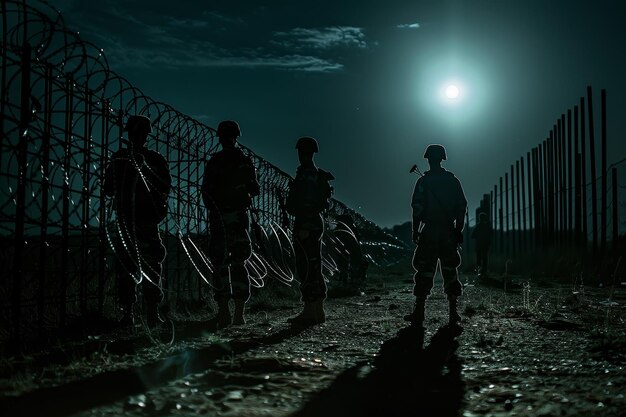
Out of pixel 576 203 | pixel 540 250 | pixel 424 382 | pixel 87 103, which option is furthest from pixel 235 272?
pixel 540 250

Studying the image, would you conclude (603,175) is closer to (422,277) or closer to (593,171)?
(593,171)

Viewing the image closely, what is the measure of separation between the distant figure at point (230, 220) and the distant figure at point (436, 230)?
2.03 m

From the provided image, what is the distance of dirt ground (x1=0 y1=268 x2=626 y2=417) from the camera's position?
11.5 ft

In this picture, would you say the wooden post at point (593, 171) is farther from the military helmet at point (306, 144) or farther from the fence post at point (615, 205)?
the military helmet at point (306, 144)

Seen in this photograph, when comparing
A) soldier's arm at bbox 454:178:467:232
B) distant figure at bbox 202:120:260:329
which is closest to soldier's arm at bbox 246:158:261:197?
distant figure at bbox 202:120:260:329

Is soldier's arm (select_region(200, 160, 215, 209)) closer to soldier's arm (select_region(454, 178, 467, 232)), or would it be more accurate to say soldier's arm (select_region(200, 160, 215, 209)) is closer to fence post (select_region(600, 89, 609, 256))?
soldier's arm (select_region(454, 178, 467, 232))

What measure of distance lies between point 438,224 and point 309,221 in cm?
156

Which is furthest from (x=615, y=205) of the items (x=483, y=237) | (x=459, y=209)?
(x=459, y=209)

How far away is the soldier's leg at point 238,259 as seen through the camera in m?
7.35

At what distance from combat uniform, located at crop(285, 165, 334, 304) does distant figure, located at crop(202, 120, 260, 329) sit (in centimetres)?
63

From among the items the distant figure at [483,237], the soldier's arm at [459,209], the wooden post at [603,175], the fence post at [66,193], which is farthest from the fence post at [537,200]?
the fence post at [66,193]

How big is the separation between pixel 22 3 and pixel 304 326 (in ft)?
13.9

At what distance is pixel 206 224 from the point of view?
33.1 feet

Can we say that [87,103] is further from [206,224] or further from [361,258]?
[361,258]
